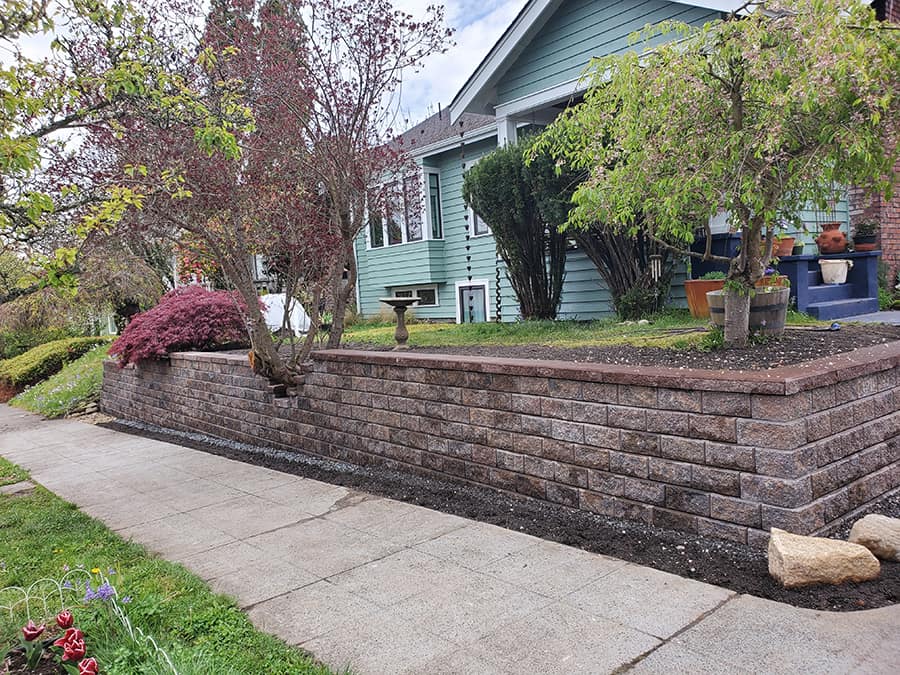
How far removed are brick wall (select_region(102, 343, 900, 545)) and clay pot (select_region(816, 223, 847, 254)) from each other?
4.43m

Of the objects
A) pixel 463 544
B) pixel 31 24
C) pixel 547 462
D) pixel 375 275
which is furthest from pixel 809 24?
pixel 375 275

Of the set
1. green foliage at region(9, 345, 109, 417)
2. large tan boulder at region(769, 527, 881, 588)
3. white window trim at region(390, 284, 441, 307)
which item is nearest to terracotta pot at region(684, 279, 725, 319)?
large tan boulder at region(769, 527, 881, 588)

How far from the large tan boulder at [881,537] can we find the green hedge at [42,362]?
1557 centimetres

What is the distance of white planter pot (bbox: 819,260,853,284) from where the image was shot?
8.01 meters

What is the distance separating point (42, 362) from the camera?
47.9 ft

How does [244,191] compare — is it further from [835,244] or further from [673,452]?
[835,244]

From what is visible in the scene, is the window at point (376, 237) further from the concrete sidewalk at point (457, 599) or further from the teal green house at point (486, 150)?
the concrete sidewalk at point (457, 599)

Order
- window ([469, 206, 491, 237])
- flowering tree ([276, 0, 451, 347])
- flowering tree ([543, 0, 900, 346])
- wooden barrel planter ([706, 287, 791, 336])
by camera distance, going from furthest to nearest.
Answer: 1. window ([469, 206, 491, 237])
2. flowering tree ([276, 0, 451, 347])
3. wooden barrel planter ([706, 287, 791, 336])
4. flowering tree ([543, 0, 900, 346])

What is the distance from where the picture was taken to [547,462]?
4277 millimetres

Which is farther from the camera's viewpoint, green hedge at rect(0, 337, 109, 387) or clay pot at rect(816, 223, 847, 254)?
green hedge at rect(0, 337, 109, 387)

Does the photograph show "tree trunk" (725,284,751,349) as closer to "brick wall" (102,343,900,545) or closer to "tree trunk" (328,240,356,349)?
"brick wall" (102,343,900,545)

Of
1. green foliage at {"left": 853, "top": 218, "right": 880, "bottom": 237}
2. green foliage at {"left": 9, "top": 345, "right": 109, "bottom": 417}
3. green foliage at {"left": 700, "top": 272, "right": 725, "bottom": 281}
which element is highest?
green foliage at {"left": 853, "top": 218, "right": 880, "bottom": 237}

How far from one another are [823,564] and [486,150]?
11.5 meters

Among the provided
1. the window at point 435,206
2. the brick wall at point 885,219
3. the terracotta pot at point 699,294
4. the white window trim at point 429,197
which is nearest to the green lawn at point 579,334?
the terracotta pot at point 699,294
